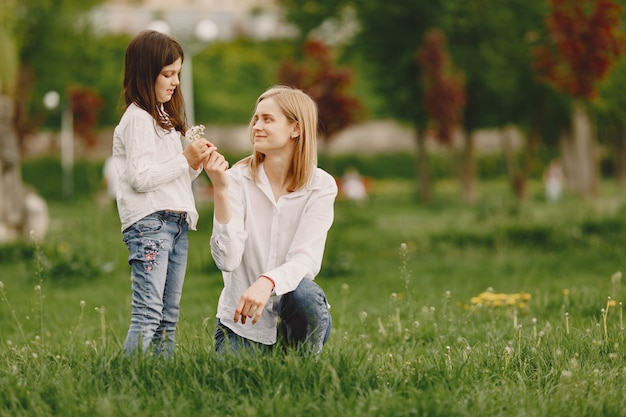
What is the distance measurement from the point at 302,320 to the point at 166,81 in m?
1.30

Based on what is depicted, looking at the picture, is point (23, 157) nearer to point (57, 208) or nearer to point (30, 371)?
point (57, 208)

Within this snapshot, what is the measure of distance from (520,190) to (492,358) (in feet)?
62.1

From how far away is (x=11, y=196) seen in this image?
1421 cm

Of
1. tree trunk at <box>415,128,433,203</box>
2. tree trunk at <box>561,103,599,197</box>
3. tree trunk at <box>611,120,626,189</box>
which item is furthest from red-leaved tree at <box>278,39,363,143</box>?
tree trunk at <box>611,120,626,189</box>

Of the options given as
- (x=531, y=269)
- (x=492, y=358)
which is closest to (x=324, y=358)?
(x=492, y=358)

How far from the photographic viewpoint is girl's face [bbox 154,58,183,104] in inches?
161

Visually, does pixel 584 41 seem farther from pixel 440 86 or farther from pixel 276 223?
pixel 276 223

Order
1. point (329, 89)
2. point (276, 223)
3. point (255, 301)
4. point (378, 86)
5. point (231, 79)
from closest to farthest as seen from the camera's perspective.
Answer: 1. point (255, 301)
2. point (276, 223)
3. point (329, 89)
4. point (378, 86)
5. point (231, 79)

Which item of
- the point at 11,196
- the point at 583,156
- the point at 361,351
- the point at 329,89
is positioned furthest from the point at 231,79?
the point at 361,351

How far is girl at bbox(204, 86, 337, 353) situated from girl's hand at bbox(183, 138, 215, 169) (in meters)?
0.04

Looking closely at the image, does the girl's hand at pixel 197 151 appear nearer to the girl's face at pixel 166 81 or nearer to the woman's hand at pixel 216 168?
the woman's hand at pixel 216 168

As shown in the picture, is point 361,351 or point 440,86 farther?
point 440,86

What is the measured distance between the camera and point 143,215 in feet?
13.0

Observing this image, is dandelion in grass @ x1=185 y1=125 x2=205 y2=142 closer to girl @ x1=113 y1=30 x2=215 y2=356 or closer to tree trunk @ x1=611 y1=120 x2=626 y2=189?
girl @ x1=113 y1=30 x2=215 y2=356
